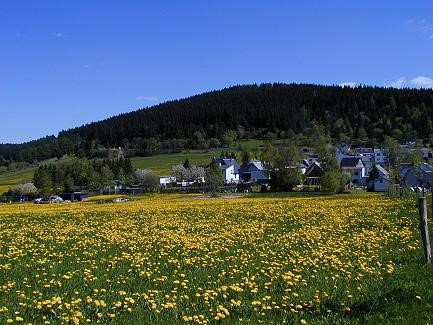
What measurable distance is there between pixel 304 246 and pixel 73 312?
33.9 feet

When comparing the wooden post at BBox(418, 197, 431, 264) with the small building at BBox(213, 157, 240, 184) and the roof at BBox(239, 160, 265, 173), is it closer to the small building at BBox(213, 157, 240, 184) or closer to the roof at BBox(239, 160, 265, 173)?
the roof at BBox(239, 160, 265, 173)

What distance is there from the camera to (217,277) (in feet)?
41.2

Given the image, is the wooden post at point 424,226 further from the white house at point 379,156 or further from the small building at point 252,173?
the white house at point 379,156

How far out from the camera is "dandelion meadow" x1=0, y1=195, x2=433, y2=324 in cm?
912

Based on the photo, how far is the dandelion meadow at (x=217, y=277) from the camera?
29.9 ft

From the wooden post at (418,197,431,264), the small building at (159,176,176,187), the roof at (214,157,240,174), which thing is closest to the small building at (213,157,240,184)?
the roof at (214,157,240,174)

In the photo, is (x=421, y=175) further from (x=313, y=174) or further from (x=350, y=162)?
(x=350, y=162)

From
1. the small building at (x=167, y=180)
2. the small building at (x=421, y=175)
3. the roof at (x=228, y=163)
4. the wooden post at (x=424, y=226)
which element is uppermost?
the roof at (x=228, y=163)

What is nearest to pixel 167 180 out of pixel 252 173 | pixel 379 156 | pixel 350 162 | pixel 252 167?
pixel 252 173

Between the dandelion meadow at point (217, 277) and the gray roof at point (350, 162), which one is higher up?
the gray roof at point (350, 162)

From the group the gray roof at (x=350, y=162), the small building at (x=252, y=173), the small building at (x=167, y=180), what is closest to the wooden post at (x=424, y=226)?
the small building at (x=167, y=180)

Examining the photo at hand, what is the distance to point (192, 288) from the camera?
444 inches

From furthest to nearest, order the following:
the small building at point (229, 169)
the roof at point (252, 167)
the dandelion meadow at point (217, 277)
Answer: the small building at point (229, 169) < the roof at point (252, 167) < the dandelion meadow at point (217, 277)

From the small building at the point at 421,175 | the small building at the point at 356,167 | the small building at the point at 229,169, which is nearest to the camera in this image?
the small building at the point at 421,175
